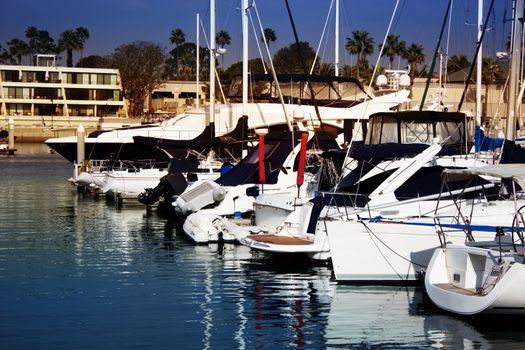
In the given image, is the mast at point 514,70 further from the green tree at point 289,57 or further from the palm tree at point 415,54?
the green tree at point 289,57

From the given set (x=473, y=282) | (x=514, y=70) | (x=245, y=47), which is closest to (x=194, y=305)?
(x=473, y=282)

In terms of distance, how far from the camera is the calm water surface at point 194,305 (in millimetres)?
14594

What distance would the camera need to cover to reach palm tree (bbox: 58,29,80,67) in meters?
159

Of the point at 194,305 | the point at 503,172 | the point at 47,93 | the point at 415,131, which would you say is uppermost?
the point at 47,93

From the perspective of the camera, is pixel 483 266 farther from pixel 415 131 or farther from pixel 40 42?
pixel 40 42

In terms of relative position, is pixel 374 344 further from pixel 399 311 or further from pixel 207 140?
pixel 207 140

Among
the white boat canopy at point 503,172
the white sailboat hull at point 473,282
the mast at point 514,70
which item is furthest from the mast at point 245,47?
the white sailboat hull at point 473,282

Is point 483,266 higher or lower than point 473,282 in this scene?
higher

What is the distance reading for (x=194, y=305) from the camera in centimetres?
1723

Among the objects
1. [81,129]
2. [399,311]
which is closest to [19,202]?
[81,129]

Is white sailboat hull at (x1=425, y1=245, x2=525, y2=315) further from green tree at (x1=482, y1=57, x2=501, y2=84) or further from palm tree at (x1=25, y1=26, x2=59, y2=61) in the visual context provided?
palm tree at (x1=25, y1=26, x2=59, y2=61)

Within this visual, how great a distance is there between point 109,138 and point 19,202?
13.6 m

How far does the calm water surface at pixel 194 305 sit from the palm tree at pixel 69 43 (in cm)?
13595

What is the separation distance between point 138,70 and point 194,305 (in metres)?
115
